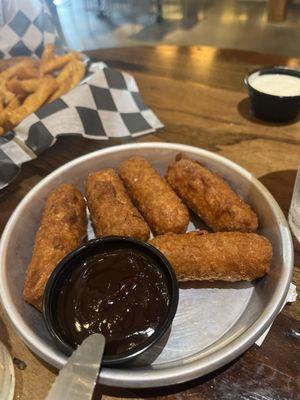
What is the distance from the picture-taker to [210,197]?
4.80ft

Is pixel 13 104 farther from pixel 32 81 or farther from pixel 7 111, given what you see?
pixel 32 81

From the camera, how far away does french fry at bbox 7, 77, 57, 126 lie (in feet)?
6.30

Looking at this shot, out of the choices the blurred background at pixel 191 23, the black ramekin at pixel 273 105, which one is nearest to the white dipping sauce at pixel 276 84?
the black ramekin at pixel 273 105

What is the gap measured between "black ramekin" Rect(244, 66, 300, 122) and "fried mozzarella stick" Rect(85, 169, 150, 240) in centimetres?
90

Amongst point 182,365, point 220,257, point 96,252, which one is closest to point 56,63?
point 96,252

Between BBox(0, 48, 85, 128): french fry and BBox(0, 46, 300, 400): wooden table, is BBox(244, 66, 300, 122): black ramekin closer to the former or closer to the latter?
BBox(0, 46, 300, 400): wooden table

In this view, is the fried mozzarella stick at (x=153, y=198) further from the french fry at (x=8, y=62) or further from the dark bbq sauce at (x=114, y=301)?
the french fry at (x=8, y=62)

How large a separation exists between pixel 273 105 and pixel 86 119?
94 centimetres

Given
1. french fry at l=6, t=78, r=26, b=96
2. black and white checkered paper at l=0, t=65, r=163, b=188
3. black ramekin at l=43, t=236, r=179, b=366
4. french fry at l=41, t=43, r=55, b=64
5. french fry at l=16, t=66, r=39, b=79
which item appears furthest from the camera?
french fry at l=41, t=43, r=55, b=64

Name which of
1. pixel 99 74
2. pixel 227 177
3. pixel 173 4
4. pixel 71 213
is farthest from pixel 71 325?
pixel 173 4

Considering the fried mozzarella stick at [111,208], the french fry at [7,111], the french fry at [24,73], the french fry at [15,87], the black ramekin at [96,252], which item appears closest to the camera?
the black ramekin at [96,252]

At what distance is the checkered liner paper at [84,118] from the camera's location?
1822mm

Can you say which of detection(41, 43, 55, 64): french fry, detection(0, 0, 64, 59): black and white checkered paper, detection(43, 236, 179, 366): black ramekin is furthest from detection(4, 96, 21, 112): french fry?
detection(43, 236, 179, 366): black ramekin

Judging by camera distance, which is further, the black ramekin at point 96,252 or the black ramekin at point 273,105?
the black ramekin at point 273,105
